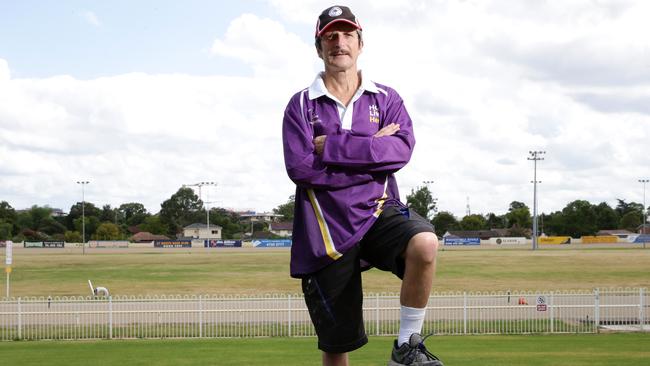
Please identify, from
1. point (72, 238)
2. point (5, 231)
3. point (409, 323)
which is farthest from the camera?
point (5, 231)

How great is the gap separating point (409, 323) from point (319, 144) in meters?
1.10

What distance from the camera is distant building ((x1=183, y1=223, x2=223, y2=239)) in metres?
183

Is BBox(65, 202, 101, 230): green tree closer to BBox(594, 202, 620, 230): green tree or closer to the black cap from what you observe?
BBox(594, 202, 620, 230): green tree

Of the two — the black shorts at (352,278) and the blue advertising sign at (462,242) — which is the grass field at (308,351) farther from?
the blue advertising sign at (462,242)

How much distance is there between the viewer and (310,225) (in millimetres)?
4312

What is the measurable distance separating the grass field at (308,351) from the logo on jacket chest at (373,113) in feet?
41.9

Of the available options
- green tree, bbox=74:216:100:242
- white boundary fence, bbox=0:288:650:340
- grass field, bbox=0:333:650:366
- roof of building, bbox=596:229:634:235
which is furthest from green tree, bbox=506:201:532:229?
grass field, bbox=0:333:650:366

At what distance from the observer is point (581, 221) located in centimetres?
16562

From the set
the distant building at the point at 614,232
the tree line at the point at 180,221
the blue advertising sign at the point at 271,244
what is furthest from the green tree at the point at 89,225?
the distant building at the point at 614,232

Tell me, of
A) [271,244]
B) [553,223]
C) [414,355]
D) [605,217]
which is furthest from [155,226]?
[414,355]

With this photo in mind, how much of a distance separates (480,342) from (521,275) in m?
35.7

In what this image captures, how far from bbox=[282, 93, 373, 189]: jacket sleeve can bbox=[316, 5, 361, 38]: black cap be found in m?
0.57

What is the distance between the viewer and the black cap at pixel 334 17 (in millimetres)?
4461

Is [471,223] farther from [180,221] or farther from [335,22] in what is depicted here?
[335,22]
